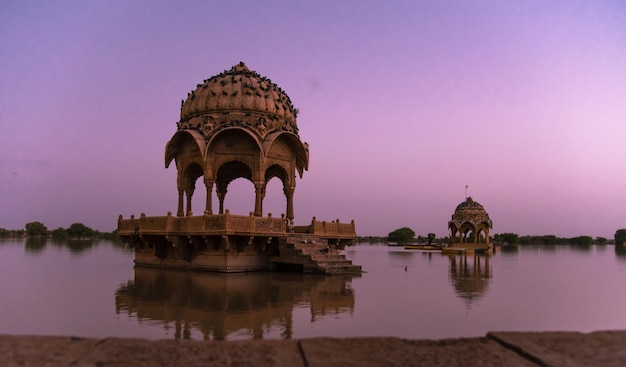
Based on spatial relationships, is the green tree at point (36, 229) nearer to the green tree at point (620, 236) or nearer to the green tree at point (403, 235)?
the green tree at point (403, 235)

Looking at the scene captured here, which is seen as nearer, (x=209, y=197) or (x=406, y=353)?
(x=406, y=353)

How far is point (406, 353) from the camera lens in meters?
3.29

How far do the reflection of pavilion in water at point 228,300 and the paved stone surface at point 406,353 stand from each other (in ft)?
12.0

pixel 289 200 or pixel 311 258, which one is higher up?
pixel 289 200

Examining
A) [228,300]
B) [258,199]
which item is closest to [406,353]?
[228,300]

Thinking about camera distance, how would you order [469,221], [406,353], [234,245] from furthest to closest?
[469,221], [234,245], [406,353]

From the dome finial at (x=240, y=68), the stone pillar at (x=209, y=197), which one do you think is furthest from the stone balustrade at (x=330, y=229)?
the dome finial at (x=240, y=68)

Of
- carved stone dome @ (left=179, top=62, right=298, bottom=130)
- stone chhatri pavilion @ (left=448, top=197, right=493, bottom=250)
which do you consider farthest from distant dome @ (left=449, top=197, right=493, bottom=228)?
carved stone dome @ (left=179, top=62, right=298, bottom=130)

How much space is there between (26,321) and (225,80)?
15.5 metres

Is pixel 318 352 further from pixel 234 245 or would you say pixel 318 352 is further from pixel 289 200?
pixel 289 200

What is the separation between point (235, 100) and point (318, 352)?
1881 cm

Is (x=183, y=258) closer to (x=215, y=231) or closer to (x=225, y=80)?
(x=215, y=231)

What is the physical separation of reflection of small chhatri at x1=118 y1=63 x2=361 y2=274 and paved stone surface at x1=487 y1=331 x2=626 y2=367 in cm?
1362

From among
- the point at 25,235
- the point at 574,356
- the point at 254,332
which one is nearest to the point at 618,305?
the point at 254,332
